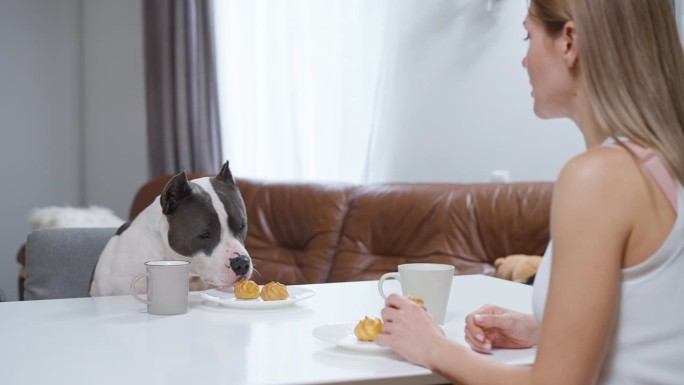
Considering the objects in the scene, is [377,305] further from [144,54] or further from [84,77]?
[84,77]

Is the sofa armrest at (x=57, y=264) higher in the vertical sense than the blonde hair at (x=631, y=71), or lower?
lower

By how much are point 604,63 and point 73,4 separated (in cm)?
509

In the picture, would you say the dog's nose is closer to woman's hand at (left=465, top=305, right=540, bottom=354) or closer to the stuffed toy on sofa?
woman's hand at (left=465, top=305, right=540, bottom=354)

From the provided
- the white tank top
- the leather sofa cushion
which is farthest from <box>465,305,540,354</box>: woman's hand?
the leather sofa cushion

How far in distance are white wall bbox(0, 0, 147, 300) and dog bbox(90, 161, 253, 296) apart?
366 cm

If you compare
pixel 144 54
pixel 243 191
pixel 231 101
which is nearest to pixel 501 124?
pixel 243 191

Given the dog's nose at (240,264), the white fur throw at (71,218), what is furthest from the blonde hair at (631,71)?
the white fur throw at (71,218)

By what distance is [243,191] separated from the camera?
3.96 meters

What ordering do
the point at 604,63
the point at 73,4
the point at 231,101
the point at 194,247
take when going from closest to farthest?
1. the point at 604,63
2. the point at 194,247
3. the point at 231,101
4. the point at 73,4

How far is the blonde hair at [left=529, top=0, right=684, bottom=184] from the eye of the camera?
93 cm

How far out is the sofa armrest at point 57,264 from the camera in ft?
7.29

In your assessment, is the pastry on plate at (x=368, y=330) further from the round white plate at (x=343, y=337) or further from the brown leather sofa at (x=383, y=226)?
the brown leather sofa at (x=383, y=226)

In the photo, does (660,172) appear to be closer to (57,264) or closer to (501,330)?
(501,330)

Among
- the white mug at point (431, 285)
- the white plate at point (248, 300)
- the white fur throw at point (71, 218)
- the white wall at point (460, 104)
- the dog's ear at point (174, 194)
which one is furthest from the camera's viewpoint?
the white fur throw at point (71, 218)
